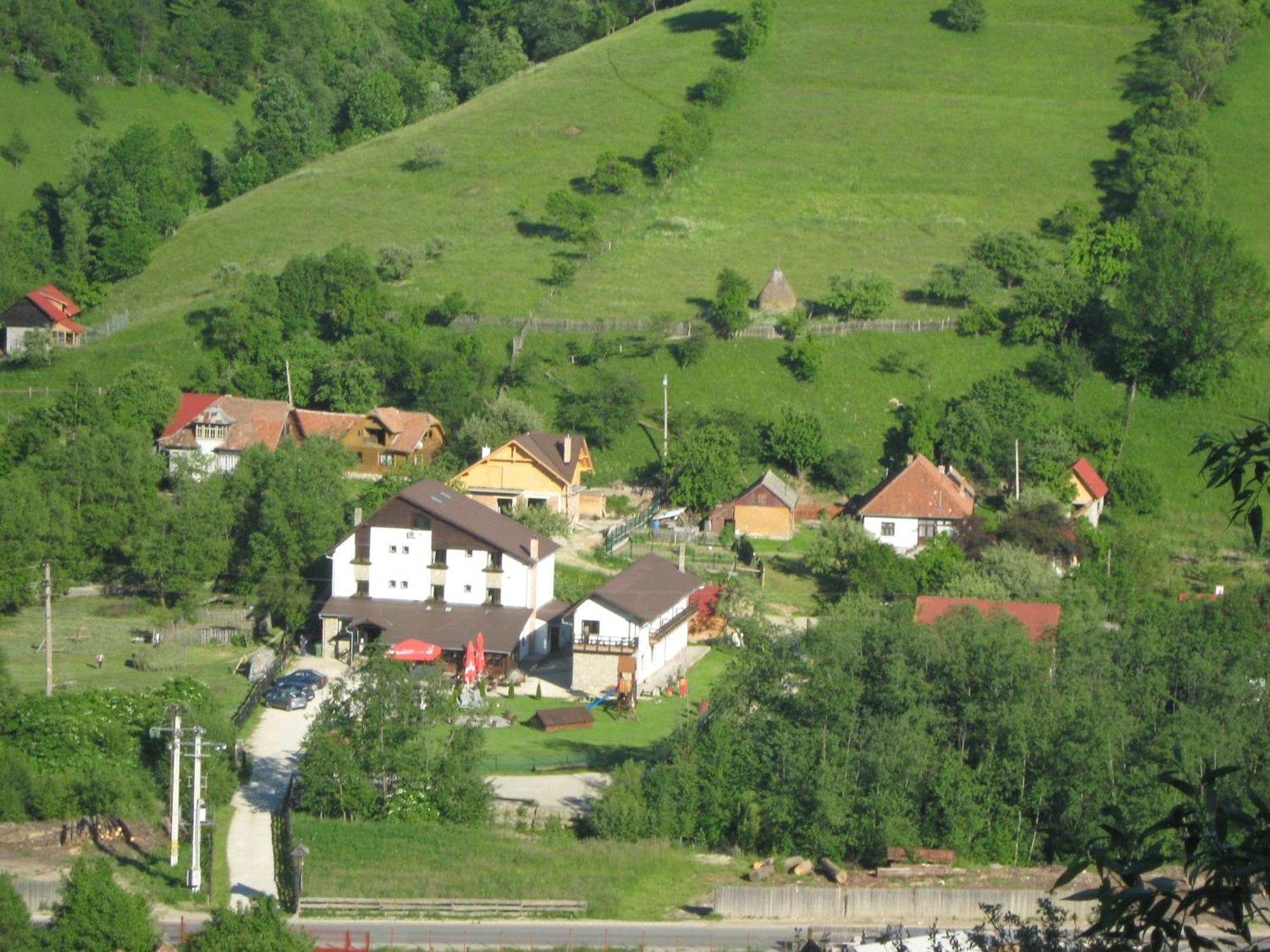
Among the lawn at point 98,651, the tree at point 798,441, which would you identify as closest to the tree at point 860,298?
the tree at point 798,441

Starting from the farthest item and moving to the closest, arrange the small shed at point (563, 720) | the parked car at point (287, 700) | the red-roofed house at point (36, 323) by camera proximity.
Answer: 1. the red-roofed house at point (36, 323)
2. the parked car at point (287, 700)
3. the small shed at point (563, 720)

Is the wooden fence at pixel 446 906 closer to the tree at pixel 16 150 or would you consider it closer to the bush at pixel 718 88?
the bush at pixel 718 88

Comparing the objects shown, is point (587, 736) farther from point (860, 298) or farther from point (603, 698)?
point (860, 298)

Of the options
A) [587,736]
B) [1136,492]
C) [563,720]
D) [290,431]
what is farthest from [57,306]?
[1136,492]

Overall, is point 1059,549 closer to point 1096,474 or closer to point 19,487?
point 1096,474

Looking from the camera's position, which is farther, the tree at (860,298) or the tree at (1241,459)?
the tree at (860,298)
